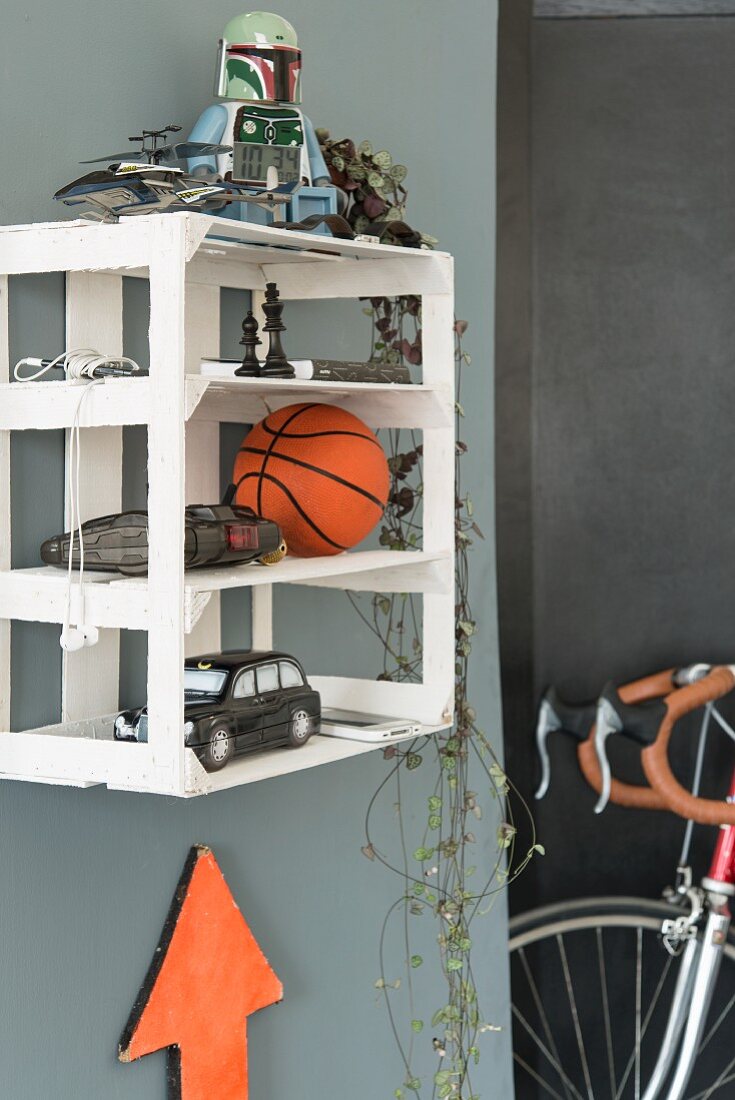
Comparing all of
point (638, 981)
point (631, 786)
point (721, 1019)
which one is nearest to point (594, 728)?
point (631, 786)

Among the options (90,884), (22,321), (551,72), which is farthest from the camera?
(551,72)

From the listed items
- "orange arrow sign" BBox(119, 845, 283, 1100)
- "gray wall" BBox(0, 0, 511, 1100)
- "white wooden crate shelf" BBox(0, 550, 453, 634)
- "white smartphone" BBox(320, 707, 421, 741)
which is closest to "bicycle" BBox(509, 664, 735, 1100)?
"gray wall" BBox(0, 0, 511, 1100)

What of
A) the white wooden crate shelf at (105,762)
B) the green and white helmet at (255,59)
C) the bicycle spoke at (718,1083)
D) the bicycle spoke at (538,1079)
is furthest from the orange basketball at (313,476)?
the bicycle spoke at (718,1083)

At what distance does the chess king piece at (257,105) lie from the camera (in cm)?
163

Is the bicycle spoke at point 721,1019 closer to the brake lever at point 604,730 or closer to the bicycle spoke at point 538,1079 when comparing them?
the bicycle spoke at point 538,1079

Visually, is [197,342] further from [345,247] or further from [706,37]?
[706,37]

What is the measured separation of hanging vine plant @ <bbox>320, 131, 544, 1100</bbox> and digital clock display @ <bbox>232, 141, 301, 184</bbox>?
32cm

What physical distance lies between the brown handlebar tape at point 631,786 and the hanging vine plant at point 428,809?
0.18m

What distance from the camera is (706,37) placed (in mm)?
2672

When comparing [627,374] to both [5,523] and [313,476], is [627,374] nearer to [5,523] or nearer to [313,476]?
[313,476]

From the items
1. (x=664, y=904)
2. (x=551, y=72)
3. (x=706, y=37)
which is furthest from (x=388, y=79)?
(x=664, y=904)

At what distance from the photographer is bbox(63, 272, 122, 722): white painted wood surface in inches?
65.3

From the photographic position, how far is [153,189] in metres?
1.46

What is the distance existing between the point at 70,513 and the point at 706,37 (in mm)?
1798
